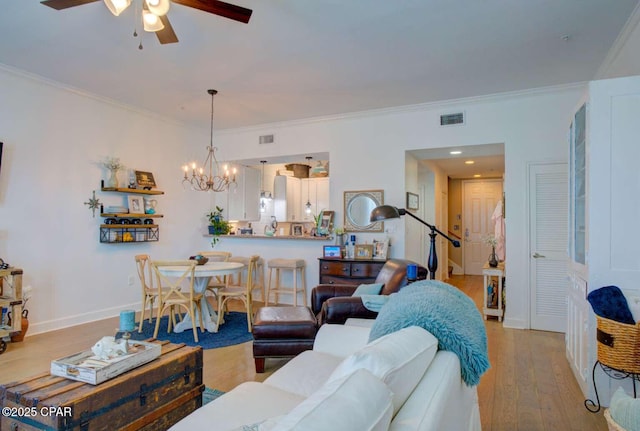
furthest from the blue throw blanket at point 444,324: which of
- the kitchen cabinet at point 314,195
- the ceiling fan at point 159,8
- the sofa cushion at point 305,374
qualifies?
the kitchen cabinet at point 314,195

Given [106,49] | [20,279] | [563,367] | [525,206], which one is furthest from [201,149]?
[563,367]

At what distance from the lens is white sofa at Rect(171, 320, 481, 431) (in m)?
0.83

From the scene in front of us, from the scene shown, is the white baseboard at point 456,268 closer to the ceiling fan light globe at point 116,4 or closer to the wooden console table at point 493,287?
the wooden console table at point 493,287

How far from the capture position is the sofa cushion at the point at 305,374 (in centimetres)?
183

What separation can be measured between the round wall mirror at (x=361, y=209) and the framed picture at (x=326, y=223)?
22 centimetres

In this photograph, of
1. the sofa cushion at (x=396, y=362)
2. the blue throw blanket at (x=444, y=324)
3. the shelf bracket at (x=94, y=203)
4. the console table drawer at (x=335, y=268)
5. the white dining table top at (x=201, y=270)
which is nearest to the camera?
the sofa cushion at (x=396, y=362)

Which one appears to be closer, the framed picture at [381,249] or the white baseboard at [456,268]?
the framed picture at [381,249]

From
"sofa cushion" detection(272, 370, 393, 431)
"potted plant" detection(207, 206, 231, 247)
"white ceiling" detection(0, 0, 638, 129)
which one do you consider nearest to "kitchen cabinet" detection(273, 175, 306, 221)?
"potted plant" detection(207, 206, 231, 247)

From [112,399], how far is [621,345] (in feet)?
8.82

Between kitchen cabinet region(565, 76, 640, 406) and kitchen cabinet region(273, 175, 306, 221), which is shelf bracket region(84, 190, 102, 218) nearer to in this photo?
kitchen cabinet region(273, 175, 306, 221)

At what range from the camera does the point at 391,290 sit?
3.22 metres

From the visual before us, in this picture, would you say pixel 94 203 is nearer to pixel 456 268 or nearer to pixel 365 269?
pixel 365 269

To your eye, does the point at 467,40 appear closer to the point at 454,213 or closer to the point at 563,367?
the point at 563,367

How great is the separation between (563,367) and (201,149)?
227 inches
